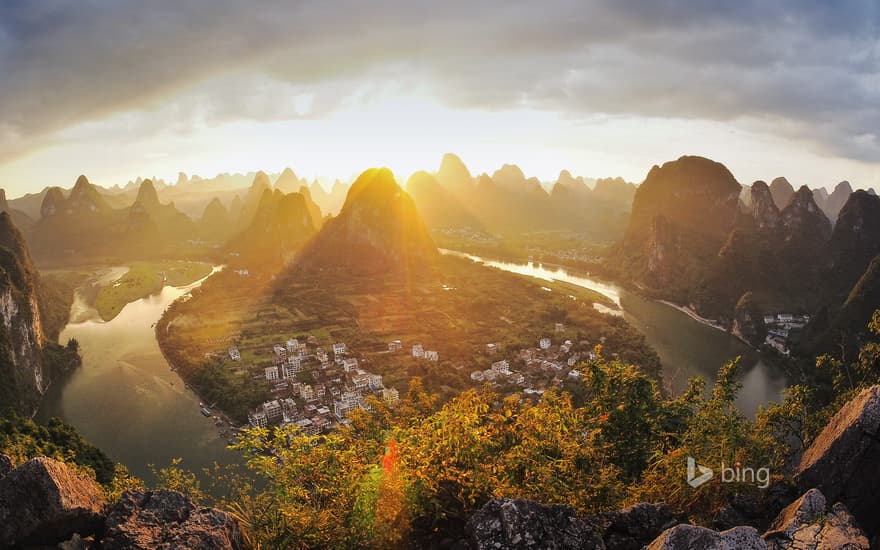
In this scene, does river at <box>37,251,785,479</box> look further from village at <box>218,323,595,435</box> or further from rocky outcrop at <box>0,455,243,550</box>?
rocky outcrop at <box>0,455,243,550</box>

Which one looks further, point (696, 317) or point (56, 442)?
point (696, 317)

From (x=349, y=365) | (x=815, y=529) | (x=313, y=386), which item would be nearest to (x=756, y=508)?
(x=815, y=529)

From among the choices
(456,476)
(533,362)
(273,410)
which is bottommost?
(273,410)

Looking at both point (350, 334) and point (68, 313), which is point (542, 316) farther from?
point (68, 313)

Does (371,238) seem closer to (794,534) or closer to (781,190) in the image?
(794,534)

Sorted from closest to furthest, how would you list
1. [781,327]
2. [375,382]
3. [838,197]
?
[375,382], [781,327], [838,197]

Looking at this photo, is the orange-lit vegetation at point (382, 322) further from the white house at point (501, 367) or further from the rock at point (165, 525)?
the rock at point (165, 525)

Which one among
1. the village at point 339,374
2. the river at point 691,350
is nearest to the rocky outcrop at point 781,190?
the river at point 691,350

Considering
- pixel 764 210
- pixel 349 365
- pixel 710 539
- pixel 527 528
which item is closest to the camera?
pixel 710 539
